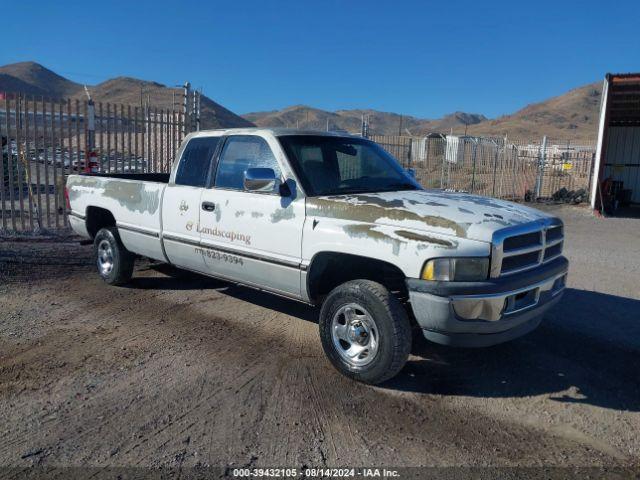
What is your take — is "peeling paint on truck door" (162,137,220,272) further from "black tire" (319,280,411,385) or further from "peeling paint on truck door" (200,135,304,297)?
Result: "black tire" (319,280,411,385)

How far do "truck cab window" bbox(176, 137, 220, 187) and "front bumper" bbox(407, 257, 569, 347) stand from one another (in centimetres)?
272

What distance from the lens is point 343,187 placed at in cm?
483

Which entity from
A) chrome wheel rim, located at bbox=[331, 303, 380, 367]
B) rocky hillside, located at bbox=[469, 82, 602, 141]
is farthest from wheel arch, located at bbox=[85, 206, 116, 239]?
rocky hillside, located at bbox=[469, 82, 602, 141]

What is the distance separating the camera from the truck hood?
12.3 feet

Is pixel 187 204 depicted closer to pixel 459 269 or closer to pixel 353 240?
pixel 353 240

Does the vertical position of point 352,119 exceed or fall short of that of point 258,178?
it exceeds it

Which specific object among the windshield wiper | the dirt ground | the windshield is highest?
the windshield

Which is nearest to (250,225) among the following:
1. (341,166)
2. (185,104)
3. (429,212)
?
(341,166)

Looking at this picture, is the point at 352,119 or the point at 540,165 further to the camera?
the point at 352,119

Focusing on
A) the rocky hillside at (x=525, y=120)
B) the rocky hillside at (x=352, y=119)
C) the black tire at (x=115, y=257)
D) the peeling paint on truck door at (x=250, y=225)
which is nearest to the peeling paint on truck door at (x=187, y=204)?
the peeling paint on truck door at (x=250, y=225)

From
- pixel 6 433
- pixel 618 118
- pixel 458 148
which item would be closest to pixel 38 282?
pixel 6 433

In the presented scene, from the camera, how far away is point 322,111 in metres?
149

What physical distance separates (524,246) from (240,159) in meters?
2.71

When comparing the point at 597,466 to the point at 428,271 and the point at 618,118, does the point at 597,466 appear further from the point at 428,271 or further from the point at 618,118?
the point at 618,118
